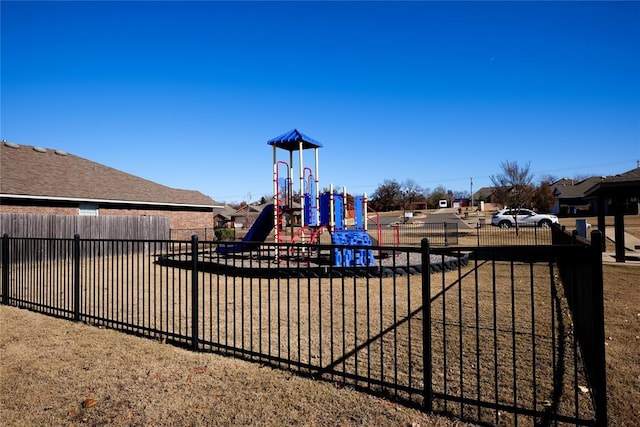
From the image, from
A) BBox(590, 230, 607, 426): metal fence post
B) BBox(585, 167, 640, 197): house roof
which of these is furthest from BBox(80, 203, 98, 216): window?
BBox(585, 167, 640, 197): house roof

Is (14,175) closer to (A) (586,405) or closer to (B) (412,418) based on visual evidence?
(B) (412,418)

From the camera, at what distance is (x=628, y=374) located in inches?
157

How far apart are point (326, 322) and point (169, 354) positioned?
7.95 feet

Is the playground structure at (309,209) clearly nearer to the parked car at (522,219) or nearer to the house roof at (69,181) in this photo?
the house roof at (69,181)

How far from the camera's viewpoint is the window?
18.9 metres

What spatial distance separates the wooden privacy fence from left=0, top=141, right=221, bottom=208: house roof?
1.46m

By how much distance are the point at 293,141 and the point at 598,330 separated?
12.4m

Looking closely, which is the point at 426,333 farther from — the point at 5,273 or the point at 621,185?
the point at 621,185

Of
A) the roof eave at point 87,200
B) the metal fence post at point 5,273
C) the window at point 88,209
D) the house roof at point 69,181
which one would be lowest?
the metal fence post at point 5,273

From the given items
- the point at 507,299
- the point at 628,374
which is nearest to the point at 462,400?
the point at 628,374

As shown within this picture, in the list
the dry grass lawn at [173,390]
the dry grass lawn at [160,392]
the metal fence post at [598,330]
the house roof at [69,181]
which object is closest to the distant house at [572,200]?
the house roof at [69,181]

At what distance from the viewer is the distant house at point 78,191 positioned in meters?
16.7

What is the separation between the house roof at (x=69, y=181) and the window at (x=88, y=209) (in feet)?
1.76

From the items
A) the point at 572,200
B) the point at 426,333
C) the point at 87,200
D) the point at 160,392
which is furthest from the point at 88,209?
the point at 572,200
